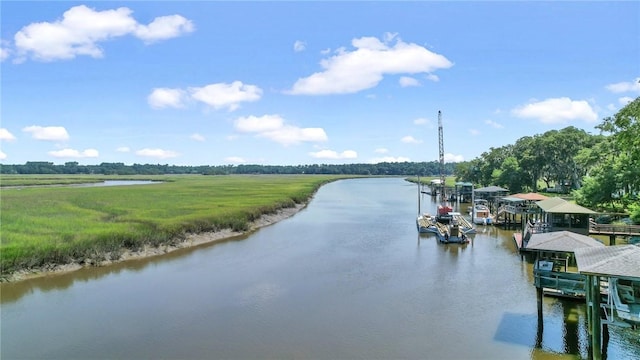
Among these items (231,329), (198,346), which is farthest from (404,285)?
(198,346)

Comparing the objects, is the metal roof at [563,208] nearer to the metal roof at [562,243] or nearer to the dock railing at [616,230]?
the dock railing at [616,230]

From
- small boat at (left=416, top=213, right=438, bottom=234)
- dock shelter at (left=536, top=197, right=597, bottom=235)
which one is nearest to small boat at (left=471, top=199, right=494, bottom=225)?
small boat at (left=416, top=213, right=438, bottom=234)

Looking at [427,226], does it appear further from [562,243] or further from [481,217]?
[562,243]

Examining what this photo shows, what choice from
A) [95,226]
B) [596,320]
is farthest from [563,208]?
[95,226]

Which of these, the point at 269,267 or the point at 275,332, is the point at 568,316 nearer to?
the point at 275,332

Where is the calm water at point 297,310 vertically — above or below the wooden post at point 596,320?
below

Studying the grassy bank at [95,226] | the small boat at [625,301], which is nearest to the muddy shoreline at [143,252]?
the grassy bank at [95,226]
